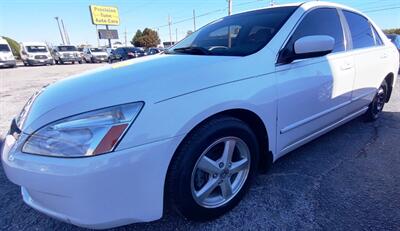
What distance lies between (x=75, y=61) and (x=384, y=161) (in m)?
27.0

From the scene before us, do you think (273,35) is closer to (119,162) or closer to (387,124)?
(119,162)

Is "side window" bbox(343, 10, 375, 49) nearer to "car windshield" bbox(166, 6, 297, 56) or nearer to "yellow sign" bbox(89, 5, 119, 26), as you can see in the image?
"car windshield" bbox(166, 6, 297, 56)

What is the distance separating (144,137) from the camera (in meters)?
1.38

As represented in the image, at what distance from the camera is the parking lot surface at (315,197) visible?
183cm

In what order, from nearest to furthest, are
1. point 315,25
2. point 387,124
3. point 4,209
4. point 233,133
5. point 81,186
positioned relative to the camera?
point 81,186
point 233,133
point 4,209
point 315,25
point 387,124

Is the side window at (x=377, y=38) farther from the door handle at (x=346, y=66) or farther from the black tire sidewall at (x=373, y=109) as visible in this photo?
the door handle at (x=346, y=66)

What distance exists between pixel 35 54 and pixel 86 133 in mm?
23582

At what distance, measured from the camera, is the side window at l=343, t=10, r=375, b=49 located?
9.60 ft

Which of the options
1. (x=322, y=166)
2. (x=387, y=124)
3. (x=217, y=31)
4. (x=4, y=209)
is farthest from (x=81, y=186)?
(x=387, y=124)

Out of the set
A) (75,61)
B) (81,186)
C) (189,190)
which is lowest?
(75,61)

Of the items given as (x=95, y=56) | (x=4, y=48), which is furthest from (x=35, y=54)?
(x=95, y=56)

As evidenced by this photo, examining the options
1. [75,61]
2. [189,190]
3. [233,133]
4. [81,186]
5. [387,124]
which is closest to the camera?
[81,186]

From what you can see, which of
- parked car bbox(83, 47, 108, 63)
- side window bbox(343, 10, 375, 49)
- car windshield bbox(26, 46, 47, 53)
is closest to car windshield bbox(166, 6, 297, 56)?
side window bbox(343, 10, 375, 49)

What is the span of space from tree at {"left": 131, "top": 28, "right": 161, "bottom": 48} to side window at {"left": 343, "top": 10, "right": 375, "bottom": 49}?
179 ft
